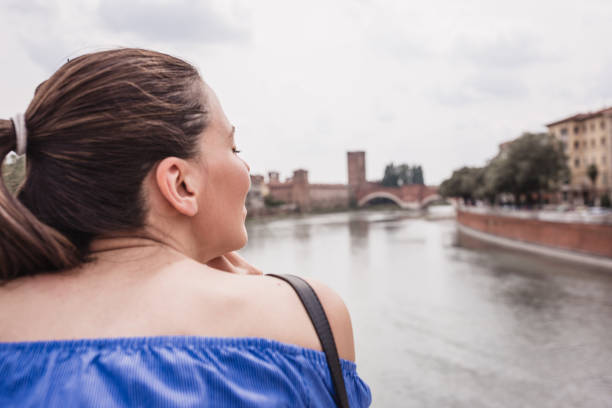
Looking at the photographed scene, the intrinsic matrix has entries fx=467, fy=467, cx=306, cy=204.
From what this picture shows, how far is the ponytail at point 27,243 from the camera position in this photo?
0.63 metres

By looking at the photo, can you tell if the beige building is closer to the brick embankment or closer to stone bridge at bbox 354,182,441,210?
the brick embankment

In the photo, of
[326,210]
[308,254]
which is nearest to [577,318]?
[308,254]

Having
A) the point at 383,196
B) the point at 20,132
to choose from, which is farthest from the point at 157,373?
the point at 383,196

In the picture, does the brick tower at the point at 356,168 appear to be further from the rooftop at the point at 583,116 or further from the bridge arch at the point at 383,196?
the rooftop at the point at 583,116

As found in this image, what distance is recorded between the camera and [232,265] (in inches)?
38.5

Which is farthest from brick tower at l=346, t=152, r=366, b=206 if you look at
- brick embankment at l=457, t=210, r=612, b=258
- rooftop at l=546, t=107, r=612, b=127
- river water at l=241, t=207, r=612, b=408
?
river water at l=241, t=207, r=612, b=408

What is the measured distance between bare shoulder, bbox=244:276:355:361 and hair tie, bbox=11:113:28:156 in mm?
376

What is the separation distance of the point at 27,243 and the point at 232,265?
0.42m

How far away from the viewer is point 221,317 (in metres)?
0.58

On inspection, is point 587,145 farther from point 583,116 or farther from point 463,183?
point 463,183

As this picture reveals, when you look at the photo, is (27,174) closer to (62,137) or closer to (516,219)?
(62,137)

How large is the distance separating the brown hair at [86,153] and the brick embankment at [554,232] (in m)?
17.7

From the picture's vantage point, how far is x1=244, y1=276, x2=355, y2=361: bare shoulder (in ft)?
1.95

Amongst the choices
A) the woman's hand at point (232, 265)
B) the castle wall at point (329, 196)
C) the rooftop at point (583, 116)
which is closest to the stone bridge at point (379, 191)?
the castle wall at point (329, 196)
